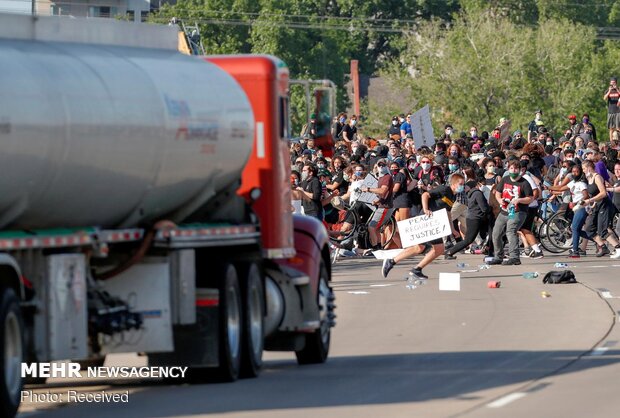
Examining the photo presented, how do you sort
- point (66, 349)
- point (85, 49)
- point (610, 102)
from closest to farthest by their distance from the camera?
point (66, 349), point (85, 49), point (610, 102)

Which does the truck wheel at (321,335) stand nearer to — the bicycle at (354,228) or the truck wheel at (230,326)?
the truck wheel at (230,326)

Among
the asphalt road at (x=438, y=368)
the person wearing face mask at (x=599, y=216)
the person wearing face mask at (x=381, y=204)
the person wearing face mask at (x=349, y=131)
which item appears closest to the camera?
the asphalt road at (x=438, y=368)

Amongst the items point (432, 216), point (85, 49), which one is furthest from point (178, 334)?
point (432, 216)

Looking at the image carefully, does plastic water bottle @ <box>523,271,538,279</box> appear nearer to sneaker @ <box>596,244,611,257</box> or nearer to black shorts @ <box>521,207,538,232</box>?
black shorts @ <box>521,207,538,232</box>

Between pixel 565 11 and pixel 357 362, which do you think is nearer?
pixel 357 362

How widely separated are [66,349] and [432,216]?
1598cm

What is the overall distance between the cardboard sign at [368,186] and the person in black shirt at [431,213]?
160cm

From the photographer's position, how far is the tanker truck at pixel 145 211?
11820mm

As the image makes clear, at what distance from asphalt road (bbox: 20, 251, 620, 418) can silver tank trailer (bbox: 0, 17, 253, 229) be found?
1.56 meters

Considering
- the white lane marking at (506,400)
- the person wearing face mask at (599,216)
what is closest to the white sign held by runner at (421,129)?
the person wearing face mask at (599,216)

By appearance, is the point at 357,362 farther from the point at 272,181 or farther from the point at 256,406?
the point at 256,406

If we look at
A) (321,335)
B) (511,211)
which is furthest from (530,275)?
(321,335)

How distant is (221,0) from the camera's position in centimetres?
12119

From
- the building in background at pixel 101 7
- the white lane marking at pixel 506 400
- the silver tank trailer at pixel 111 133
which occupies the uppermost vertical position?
the building in background at pixel 101 7
